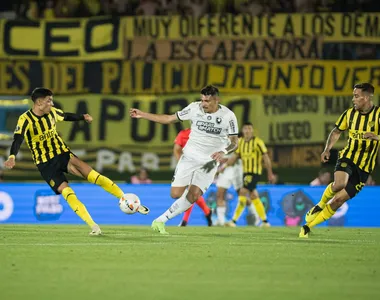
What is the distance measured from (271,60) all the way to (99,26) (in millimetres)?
3411

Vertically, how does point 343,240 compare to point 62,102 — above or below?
below

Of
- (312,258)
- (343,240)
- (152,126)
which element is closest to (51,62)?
(152,126)

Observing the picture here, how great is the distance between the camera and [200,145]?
456 inches

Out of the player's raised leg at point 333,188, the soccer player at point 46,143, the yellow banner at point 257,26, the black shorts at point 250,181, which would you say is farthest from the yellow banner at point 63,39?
the player's raised leg at point 333,188

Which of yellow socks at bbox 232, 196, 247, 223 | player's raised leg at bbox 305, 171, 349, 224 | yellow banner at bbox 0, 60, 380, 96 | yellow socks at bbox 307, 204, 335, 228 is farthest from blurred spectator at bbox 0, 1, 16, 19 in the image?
yellow socks at bbox 307, 204, 335, 228

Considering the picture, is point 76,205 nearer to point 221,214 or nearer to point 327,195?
point 327,195

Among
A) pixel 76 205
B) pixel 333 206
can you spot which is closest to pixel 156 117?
pixel 76 205

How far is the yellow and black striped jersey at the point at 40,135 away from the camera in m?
10.8

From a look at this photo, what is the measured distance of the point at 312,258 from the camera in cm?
832

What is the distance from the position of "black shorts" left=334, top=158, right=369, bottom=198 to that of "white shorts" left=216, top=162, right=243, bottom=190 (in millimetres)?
6030

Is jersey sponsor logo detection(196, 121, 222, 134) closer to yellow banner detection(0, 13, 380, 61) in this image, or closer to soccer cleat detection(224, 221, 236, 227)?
soccer cleat detection(224, 221, 236, 227)

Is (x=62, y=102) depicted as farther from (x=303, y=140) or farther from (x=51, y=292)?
(x=51, y=292)

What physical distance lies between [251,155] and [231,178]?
57 cm

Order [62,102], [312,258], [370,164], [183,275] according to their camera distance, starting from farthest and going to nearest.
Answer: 1. [62,102]
2. [370,164]
3. [312,258]
4. [183,275]
